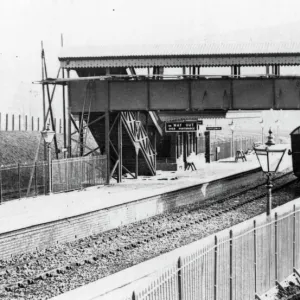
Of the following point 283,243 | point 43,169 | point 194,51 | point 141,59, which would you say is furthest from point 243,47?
point 283,243

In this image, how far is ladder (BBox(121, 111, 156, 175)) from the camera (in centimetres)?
3192

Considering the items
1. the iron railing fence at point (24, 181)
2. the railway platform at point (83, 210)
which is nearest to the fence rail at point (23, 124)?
the iron railing fence at point (24, 181)

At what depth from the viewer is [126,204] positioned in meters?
20.6

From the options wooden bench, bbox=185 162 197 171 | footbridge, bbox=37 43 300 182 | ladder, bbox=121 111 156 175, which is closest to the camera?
footbridge, bbox=37 43 300 182

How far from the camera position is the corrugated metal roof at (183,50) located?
28.7 metres

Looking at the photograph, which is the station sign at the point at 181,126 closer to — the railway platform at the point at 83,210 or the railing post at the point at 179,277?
the railway platform at the point at 83,210

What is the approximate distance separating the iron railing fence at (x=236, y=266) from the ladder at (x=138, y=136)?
63.6 ft

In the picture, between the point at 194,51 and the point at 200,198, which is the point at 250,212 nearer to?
the point at 200,198

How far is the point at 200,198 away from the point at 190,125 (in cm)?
739

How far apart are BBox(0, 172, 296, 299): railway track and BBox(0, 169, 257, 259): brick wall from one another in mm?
329

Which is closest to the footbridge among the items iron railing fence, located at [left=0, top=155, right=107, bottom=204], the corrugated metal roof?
the corrugated metal roof

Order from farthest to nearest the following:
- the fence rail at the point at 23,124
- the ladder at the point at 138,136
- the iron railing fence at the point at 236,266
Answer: the fence rail at the point at 23,124 < the ladder at the point at 138,136 < the iron railing fence at the point at 236,266

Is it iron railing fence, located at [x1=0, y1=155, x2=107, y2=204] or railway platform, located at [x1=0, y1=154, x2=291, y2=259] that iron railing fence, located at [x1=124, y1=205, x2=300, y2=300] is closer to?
railway platform, located at [x1=0, y1=154, x2=291, y2=259]

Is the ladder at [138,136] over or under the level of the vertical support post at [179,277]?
over
